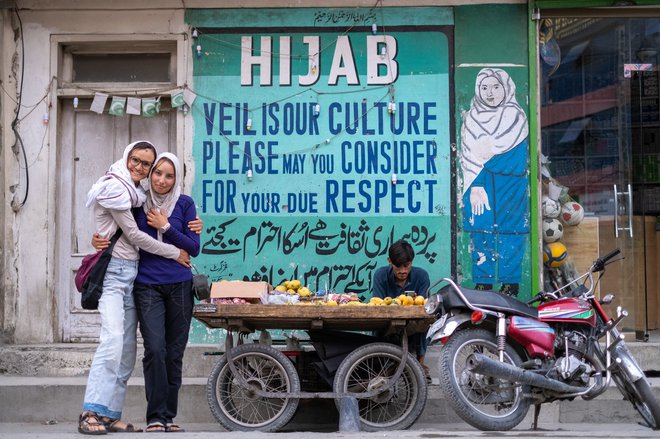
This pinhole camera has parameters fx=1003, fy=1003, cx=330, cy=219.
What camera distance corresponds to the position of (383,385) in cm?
716

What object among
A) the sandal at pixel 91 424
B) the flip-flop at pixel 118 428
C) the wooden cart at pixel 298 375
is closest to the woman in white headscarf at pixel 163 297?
the flip-flop at pixel 118 428

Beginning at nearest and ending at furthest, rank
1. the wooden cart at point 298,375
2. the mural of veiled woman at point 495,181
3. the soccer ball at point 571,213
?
the wooden cart at point 298,375 → the mural of veiled woman at point 495,181 → the soccer ball at point 571,213

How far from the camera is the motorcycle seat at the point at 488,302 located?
696 cm

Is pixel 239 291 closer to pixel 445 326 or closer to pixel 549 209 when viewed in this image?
pixel 445 326

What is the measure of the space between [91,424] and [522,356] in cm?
299

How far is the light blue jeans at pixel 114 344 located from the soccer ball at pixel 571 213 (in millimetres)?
4368

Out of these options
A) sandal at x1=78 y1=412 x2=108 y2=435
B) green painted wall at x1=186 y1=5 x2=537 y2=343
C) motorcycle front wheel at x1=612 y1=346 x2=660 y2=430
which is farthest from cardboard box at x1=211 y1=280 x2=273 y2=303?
motorcycle front wheel at x1=612 y1=346 x2=660 y2=430

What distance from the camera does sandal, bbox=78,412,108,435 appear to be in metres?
6.56

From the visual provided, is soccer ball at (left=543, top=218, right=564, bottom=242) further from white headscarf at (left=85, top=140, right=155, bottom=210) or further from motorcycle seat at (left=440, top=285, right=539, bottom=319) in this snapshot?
white headscarf at (left=85, top=140, right=155, bottom=210)

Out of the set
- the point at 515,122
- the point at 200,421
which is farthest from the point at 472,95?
the point at 200,421

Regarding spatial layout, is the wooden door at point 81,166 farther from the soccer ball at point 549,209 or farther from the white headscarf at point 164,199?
the soccer ball at point 549,209

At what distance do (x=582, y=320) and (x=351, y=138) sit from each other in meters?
3.11

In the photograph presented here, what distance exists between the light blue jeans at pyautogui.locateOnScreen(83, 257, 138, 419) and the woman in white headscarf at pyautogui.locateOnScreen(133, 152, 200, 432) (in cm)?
10

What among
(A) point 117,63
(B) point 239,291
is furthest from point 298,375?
(A) point 117,63
